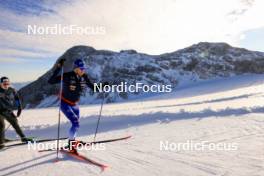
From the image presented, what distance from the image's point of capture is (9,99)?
10.8m

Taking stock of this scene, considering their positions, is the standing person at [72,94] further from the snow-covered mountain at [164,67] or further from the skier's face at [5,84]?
the snow-covered mountain at [164,67]

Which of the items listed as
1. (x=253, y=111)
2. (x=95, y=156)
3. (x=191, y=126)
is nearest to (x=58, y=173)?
(x=95, y=156)

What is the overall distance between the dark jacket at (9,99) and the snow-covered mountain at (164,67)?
74244 mm

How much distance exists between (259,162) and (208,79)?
94943 millimetres

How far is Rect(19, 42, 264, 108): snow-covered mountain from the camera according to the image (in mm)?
100625

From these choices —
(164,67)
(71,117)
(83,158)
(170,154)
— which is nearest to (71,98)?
(71,117)

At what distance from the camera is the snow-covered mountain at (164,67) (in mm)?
100625

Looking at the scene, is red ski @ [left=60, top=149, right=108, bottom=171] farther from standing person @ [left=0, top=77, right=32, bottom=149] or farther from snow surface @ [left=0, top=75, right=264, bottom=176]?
standing person @ [left=0, top=77, right=32, bottom=149]

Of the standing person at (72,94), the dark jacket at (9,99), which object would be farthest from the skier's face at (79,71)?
the dark jacket at (9,99)

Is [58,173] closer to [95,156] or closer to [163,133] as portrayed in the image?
[95,156]

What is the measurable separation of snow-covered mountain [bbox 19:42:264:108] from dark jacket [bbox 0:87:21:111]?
2923 inches

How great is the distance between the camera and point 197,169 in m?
6.56

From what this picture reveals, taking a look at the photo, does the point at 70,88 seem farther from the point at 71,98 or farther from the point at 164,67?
the point at 164,67

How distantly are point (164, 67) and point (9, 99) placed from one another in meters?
99.0
